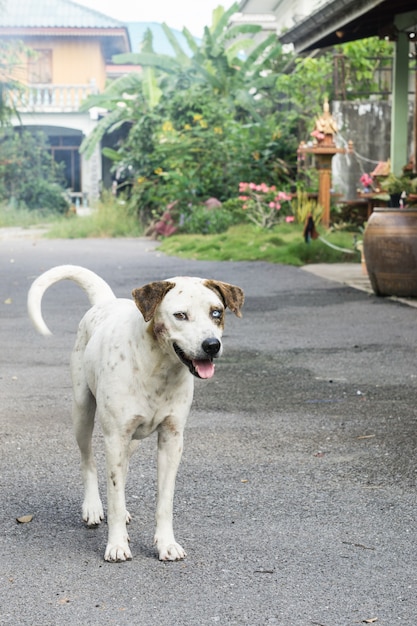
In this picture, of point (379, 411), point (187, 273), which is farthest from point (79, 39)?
point (379, 411)

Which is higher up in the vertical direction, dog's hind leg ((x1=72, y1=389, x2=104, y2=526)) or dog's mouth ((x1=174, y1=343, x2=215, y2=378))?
dog's mouth ((x1=174, y1=343, x2=215, y2=378))

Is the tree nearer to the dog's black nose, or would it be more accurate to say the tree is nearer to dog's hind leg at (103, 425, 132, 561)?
dog's hind leg at (103, 425, 132, 561)

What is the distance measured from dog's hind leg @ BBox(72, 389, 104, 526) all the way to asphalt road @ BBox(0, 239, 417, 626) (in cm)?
8

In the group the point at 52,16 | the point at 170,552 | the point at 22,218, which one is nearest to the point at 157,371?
the point at 170,552

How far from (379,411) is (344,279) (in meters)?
7.37

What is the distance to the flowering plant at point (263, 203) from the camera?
1977 centimetres

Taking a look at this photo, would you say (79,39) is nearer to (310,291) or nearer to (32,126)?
(32,126)

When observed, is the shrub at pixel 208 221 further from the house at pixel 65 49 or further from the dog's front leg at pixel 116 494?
the dog's front leg at pixel 116 494

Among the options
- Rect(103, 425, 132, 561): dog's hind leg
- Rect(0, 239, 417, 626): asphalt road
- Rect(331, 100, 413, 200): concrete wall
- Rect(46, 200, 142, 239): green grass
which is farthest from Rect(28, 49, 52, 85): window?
Rect(103, 425, 132, 561): dog's hind leg

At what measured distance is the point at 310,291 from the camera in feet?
40.1

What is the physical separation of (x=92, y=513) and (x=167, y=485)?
45 cm

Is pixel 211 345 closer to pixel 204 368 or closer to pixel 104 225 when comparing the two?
pixel 204 368

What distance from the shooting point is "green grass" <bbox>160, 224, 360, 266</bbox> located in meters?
16.0

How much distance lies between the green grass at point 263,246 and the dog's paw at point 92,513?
465 inches
